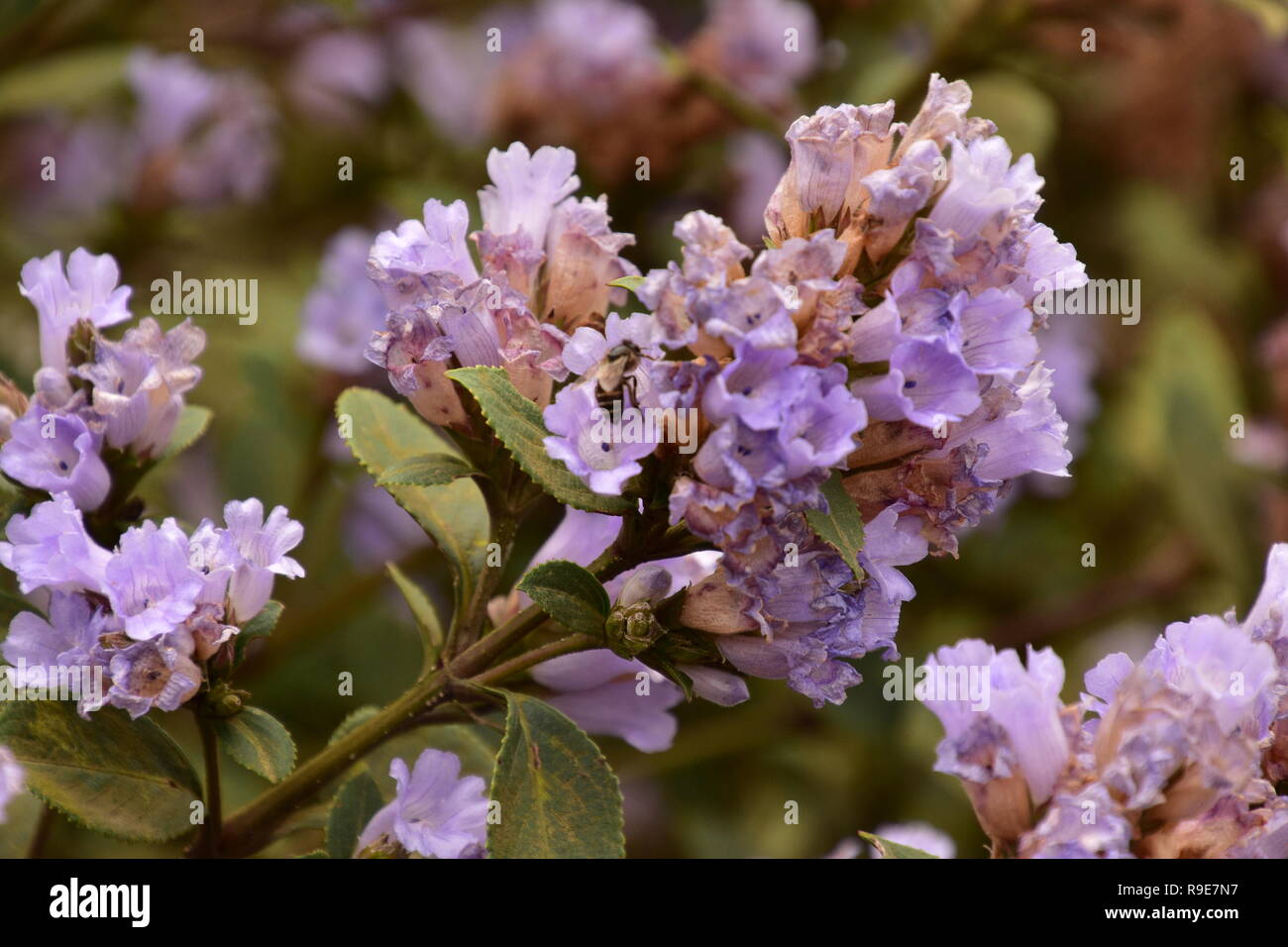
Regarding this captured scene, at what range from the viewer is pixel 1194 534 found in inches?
109

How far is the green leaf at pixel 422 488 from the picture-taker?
1527 mm

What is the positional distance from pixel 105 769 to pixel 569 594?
573 mm

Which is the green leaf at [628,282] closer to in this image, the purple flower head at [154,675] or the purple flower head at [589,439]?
the purple flower head at [589,439]

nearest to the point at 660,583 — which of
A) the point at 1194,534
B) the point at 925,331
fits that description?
the point at 925,331

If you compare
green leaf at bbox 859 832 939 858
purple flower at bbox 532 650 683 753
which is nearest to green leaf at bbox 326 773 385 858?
purple flower at bbox 532 650 683 753

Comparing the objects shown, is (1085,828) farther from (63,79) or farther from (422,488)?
(63,79)

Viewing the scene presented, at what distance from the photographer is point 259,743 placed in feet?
4.57

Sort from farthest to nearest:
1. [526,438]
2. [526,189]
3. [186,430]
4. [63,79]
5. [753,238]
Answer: [753,238] < [63,79] < [186,430] < [526,189] < [526,438]

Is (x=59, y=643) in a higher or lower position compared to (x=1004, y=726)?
higher

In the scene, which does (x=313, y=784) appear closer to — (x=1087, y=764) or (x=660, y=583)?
(x=660, y=583)

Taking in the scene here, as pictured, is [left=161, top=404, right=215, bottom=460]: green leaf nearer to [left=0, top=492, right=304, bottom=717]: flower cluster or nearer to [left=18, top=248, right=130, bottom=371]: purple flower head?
[left=18, top=248, right=130, bottom=371]: purple flower head

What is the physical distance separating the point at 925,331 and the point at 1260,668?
0.49 m

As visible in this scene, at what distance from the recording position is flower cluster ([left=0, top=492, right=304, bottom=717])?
1.35 meters

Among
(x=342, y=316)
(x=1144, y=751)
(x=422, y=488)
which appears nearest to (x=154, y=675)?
(x=422, y=488)
